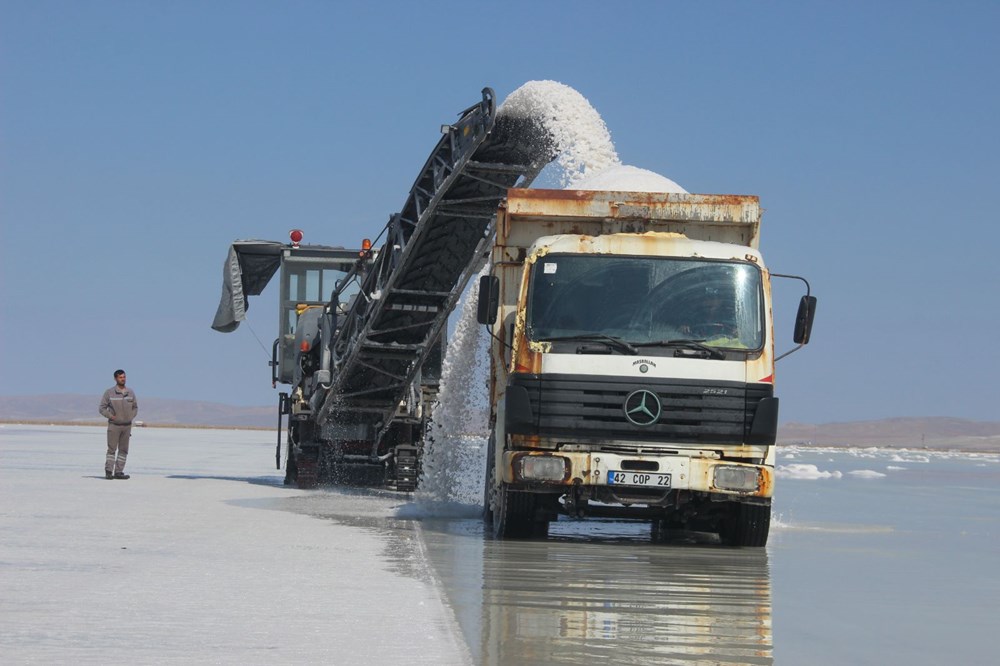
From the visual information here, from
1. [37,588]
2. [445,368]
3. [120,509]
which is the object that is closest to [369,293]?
[445,368]

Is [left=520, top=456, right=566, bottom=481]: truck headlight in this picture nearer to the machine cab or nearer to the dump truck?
the dump truck

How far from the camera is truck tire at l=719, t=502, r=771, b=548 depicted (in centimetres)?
1186

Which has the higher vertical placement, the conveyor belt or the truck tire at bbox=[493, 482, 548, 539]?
the conveyor belt

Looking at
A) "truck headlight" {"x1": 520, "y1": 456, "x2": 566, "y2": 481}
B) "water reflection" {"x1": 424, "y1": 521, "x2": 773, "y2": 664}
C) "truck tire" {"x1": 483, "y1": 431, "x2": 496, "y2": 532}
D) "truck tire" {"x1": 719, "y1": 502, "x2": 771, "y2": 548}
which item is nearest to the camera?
"water reflection" {"x1": 424, "y1": 521, "x2": 773, "y2": 664}

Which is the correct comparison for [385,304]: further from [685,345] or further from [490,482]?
[685,345]

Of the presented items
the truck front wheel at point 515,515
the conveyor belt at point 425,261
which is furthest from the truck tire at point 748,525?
the conveyor belt at point 425,261

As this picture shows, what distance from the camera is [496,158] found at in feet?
51.2

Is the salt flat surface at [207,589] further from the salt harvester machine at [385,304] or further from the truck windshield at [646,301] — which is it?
the salt harvester machine at [385,304]

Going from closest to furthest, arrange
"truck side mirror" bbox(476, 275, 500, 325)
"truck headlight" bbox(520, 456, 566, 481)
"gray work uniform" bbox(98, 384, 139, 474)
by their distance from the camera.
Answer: "truck headlight" bbox(520, 456, 566, 481)
"truck side mirror" bbox(476, 275, 500, 325)
"gray work uniform" bbox(98, 384, 139, 474)

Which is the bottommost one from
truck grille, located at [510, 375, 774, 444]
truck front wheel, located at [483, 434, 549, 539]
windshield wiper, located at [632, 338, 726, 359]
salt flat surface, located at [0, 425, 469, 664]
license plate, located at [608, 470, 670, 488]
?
salt flat surface, located at [0, 425, 469, 664]

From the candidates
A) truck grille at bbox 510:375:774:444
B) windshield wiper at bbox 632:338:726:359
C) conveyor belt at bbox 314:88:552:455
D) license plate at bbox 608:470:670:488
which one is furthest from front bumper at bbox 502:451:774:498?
conveyor belt at bbox 314:88:552:455

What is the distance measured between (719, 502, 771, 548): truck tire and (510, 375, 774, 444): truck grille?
908 millimetres

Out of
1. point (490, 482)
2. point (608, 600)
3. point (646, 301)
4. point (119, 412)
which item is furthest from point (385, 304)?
point (608, 600)

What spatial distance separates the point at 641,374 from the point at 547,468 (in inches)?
42.3
